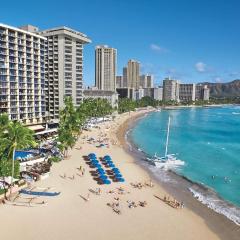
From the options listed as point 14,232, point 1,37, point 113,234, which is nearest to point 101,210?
point 113,234

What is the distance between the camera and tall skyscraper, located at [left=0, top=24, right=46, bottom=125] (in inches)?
3231

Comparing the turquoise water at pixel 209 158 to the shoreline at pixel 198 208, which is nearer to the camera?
the shoreline at pixel 198 208

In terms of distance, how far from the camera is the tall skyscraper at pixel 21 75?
8206 centimetres

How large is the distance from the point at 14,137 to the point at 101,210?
15.4m

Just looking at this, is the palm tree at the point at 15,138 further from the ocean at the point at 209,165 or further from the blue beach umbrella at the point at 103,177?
the ocean at the point at 209,165

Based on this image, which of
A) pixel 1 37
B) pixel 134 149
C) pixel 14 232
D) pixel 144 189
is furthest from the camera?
pixel 134 149

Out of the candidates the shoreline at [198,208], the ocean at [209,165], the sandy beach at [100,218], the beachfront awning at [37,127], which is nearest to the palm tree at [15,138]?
the sandy beach at [100,218]

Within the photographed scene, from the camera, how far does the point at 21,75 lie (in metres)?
86.9

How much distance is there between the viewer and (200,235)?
39000 mm

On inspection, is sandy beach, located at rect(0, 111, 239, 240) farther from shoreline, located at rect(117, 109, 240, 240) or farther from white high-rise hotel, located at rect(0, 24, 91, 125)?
white high-rise hotel, located at rect(0, 24, 91, 125)

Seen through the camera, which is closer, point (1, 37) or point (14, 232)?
point (14, 232)

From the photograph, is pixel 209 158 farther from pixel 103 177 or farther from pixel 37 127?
pixel 37 127

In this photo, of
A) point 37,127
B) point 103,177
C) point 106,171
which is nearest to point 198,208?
point 103,177

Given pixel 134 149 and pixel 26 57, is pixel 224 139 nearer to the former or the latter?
pixel 134 149
